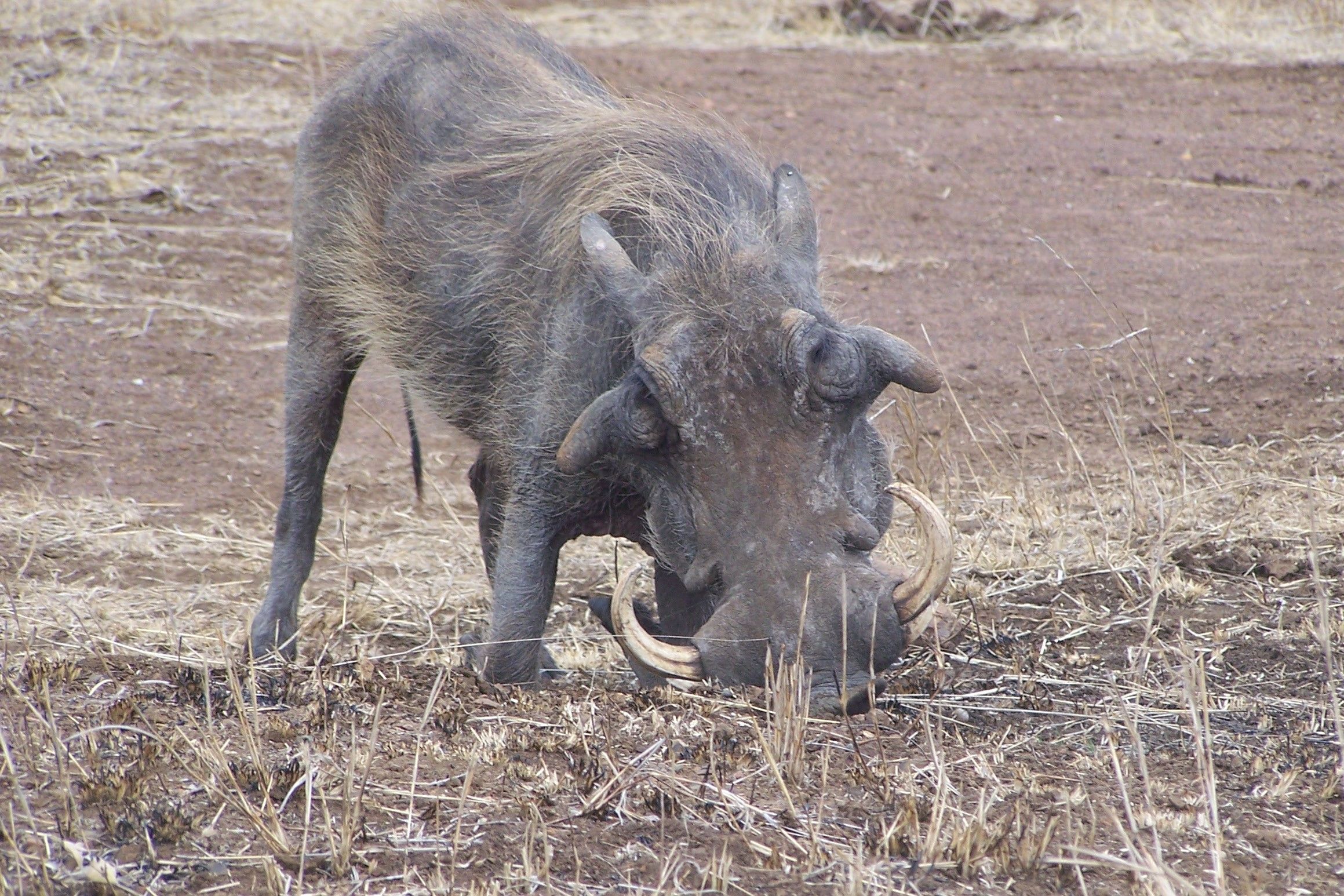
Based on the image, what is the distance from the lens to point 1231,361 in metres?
6.14

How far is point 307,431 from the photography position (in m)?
4.71

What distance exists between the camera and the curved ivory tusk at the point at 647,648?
2.97m

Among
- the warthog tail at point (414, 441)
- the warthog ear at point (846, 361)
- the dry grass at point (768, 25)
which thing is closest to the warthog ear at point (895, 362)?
the warthog ear at point (846, 361)

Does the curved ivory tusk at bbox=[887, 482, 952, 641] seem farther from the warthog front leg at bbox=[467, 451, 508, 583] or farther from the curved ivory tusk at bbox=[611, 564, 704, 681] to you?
the warthog front leg at bbox=[467, 451, 508, 583]

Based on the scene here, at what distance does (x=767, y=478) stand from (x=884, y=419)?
3.02 metres

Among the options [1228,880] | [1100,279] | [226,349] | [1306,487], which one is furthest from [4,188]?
[1228,880]

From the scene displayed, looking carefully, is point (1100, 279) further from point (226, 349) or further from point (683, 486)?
point (683, 486)

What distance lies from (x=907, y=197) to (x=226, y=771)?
6903mm

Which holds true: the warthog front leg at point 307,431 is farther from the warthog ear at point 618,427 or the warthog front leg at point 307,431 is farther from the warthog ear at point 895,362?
the warthog ear at point 895,362

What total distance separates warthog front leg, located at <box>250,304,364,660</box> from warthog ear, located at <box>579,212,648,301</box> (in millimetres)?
1493

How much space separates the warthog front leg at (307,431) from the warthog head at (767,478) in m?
1.68

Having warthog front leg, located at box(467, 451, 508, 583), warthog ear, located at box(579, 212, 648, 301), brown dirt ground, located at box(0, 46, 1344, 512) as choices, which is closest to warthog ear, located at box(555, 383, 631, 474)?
warthog ear, located at box(579, 212, 648, 301)

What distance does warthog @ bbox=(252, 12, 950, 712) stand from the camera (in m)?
2.97

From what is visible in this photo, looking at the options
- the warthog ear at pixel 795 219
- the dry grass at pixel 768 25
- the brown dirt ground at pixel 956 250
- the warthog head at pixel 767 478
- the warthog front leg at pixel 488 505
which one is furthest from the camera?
the dry grass at pixel 768 25
